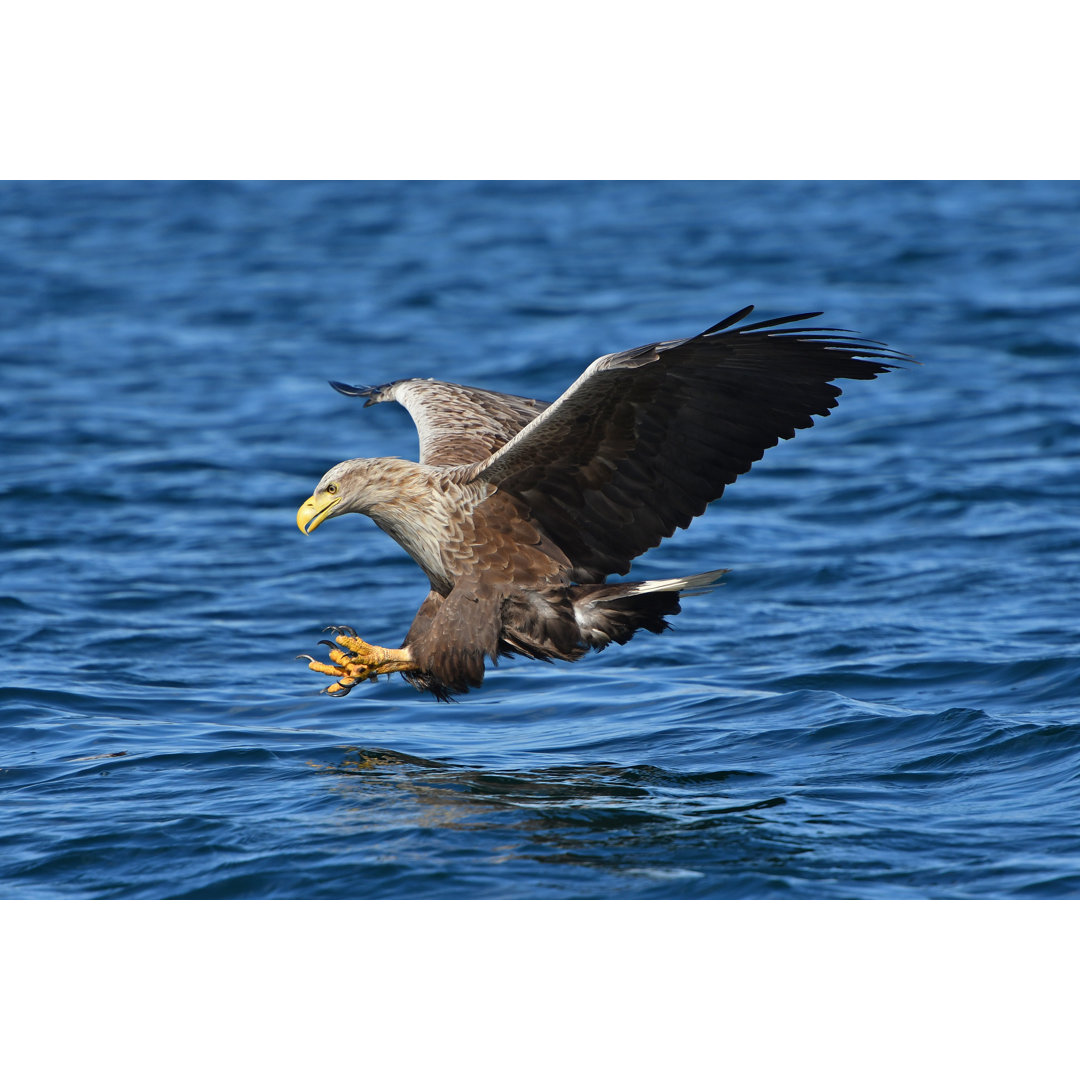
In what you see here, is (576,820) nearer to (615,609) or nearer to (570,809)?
(570,809)

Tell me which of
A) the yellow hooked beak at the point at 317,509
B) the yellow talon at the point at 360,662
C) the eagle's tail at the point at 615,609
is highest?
the yellow hooked beak at the point at 317,509

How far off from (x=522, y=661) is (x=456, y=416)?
5.51ft

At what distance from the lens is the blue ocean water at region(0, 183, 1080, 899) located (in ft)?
17.7

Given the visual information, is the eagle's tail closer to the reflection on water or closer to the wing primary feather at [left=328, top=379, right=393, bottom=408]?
the reflection on water

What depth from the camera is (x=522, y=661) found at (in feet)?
27.8

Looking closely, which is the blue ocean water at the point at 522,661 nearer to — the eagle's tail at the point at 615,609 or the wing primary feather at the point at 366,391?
the eagle's tail at the point at 615,609

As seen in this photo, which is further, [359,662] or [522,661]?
[522,661]

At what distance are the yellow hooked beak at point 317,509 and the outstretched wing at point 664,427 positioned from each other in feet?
1.81

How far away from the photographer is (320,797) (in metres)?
5.93

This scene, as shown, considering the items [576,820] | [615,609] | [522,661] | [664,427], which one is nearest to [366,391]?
[522,661]

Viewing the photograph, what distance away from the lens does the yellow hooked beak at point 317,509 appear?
6.10 meters

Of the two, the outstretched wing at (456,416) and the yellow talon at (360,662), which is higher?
the outstretched wing at (456,416)

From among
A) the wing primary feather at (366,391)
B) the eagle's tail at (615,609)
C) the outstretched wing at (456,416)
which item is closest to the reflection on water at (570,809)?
the eagle's tail at (615,609)

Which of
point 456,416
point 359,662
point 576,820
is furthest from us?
point 456,416
